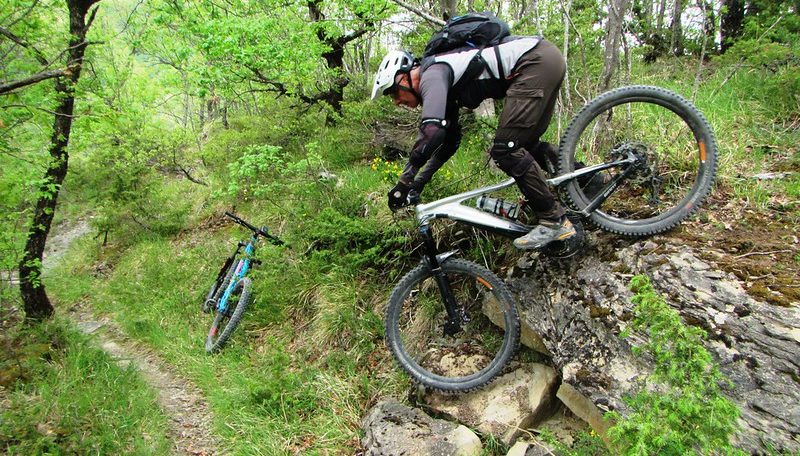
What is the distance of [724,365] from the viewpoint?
2.65 meters

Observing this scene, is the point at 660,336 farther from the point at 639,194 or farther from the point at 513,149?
the point at 639,194

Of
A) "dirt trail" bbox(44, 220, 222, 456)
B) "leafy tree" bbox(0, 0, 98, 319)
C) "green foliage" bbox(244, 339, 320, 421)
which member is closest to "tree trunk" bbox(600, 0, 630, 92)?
"green foliage" bbox(244, 339, 320, 421)

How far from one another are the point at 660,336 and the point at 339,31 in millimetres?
6792

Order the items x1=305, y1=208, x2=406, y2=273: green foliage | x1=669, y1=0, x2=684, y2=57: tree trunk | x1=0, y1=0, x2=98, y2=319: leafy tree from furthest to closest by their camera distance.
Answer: x1=669, y1=0, x2=684, y2=57: tree trunk < x1=0, y1=0, x2=98, y2=319: leafy tree < x1=305, y1=208, x2=406, y2=273: green foliage

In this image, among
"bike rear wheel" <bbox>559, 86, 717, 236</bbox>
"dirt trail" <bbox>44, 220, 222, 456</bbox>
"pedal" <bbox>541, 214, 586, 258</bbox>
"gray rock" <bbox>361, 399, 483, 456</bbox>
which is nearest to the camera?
"bike rear wheel" <bbox>559, 86, 717, 236</bbox>

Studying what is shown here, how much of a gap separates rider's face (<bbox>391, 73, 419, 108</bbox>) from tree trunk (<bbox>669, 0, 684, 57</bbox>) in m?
5.98

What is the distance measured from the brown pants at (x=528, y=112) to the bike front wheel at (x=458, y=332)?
0.92 metres

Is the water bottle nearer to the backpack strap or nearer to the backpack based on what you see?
the backpack strap

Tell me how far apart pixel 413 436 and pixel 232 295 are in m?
4.00

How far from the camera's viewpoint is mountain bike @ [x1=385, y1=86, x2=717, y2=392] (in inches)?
135

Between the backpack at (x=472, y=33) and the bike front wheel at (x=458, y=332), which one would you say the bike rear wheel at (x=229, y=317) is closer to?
the bike front wheel at (x=458, y=332)

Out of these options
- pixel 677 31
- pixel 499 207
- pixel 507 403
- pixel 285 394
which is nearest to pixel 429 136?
pixel 499 207

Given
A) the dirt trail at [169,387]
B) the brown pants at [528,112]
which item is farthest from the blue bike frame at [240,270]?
the brown pants at [528,112]

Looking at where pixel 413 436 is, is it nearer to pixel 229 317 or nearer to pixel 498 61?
pixel 498 61
